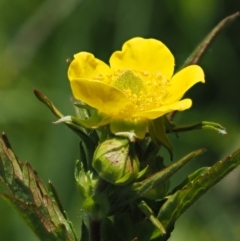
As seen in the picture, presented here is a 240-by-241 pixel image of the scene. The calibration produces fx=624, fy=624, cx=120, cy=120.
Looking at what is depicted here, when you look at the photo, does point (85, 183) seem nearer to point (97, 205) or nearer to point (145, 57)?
point (97, 205)

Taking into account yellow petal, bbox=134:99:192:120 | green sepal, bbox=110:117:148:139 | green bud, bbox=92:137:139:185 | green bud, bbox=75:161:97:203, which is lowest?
green bud, bbox=75:161:97:203

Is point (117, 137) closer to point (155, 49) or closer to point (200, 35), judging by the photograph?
point (155, 49)

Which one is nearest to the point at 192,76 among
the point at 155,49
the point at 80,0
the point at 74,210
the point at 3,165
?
the point at 155,49

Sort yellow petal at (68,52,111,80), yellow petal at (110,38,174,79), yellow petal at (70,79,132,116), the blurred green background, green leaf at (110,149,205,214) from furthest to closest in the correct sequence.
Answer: the blurred green background
yellow petal at (110,38,174,79)
yellow petal at (68,52,111,80)
yellow petal at (70,79,132,116)
green leaf at (110,149,205,214)

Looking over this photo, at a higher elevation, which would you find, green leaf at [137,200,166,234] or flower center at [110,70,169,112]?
flower center at [110,70,169,112]

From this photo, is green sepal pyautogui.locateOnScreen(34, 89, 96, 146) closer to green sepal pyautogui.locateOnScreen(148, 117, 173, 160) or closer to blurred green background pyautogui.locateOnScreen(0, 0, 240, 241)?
green sepal pyautogui.locateOnScreen(148, 117, 173, 160)

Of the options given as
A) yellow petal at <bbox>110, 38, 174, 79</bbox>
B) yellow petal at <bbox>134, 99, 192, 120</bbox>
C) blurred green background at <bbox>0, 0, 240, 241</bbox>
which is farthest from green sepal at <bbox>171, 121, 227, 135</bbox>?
blurred green background at <bbox>0, 0, 240, 241</bbox>
